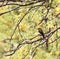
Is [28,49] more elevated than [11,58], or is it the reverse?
[28,49]

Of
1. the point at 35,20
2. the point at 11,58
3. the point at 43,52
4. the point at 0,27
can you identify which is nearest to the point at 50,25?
the point at 35,20

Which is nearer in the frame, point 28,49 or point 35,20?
point 28,49

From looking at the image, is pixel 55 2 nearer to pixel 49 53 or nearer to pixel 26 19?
pixel 26 19

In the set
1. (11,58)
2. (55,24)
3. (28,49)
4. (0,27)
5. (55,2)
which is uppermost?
(55,2)

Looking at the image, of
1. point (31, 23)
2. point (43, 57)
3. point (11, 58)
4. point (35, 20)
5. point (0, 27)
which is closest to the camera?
point (35, 20)

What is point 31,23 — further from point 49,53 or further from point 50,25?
point 49,53

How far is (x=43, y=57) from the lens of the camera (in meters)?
2.56

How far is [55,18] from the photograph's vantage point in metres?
1.71

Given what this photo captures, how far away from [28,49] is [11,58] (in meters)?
0.73

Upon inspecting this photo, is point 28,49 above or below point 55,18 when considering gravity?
below

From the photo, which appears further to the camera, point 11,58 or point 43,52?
point 43,52

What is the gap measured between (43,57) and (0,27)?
1.86 m

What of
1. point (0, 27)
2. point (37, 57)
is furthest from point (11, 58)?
point (0, 27)

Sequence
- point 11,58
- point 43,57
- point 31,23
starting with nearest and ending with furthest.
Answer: point 31,23
point 11,58
point 43,57
